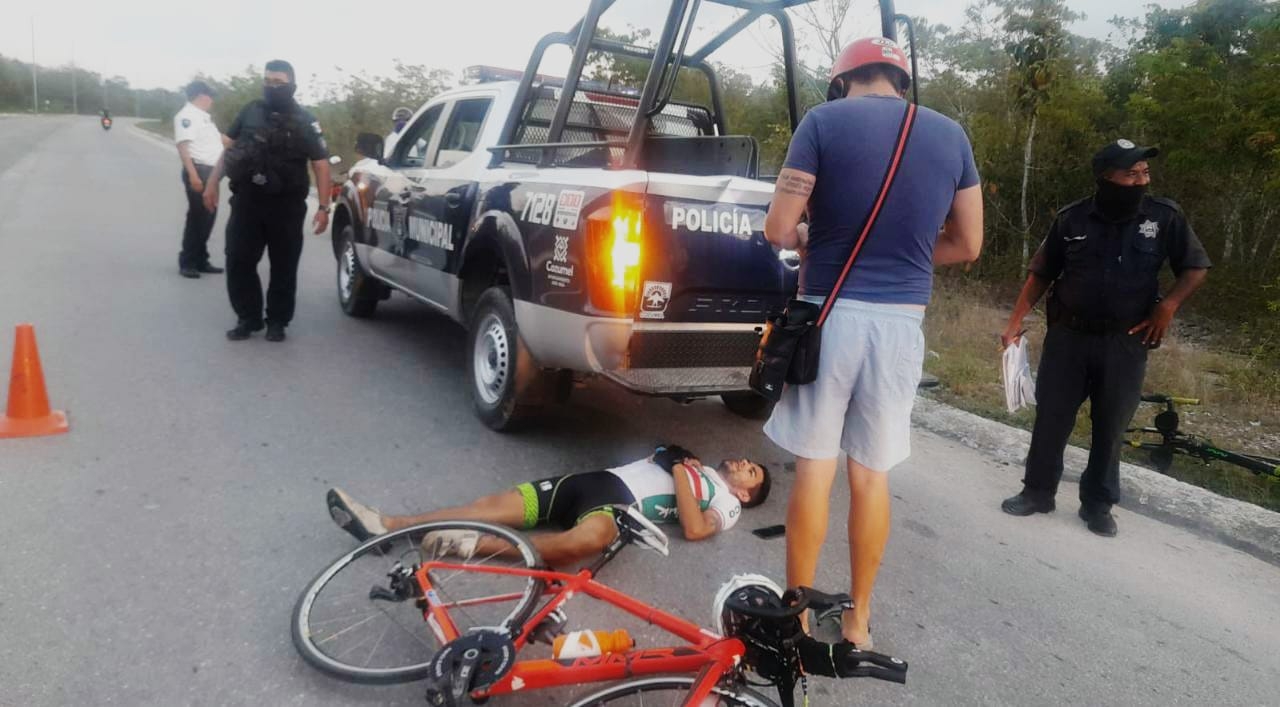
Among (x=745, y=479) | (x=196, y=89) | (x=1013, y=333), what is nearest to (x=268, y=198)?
(x=196, y=89)

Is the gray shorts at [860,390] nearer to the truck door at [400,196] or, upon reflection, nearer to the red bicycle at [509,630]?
the red bicycle at [509,630]

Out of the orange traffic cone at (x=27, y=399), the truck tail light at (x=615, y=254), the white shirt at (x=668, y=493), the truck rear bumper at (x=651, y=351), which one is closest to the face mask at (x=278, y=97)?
the orange traffic cone at (x=27, y=399)

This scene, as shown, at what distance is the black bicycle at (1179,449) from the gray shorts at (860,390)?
2824mm

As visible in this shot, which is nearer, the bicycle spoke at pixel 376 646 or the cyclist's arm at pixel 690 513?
the bicycle spoke at pixel 376 646

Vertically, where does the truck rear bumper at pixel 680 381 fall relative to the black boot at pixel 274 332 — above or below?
above

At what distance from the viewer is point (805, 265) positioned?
9.23ft

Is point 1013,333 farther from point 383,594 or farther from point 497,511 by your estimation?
point 383,594

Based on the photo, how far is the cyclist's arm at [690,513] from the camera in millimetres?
3482

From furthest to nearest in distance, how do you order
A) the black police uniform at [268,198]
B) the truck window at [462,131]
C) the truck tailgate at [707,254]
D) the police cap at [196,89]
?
the police cap at [196,89] → the black police uniform at [268,198] → the truck window at [462,131] → the truck tailgate at [707,254]

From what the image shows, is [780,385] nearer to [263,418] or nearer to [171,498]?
Answer: [171,498]

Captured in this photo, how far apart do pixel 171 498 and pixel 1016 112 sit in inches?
640

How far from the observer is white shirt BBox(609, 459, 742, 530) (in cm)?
350

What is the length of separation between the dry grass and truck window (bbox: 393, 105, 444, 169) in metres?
4.13

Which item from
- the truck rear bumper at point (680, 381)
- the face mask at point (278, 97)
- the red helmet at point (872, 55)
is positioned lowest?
the truck rear bumper at point (680, 381)
